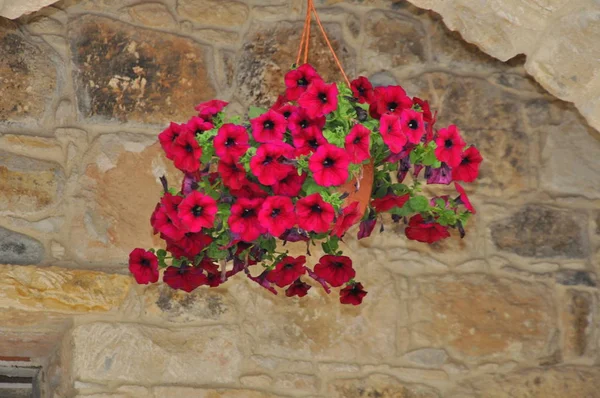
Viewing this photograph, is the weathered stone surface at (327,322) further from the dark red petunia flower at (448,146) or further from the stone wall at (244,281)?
the dark red petunia flower at (448,146)

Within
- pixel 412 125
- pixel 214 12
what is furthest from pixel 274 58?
pixel 412 125

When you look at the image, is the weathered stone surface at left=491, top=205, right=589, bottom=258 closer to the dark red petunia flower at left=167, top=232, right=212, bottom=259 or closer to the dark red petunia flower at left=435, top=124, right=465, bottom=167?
the dark red petunia flower at left=435, top=124, right=465, bottom=167

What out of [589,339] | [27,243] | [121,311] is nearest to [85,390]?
[121,311]

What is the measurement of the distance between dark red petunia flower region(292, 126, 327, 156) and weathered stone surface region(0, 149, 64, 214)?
0.90 meters

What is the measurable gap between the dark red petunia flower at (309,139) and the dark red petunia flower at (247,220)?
0.13 m

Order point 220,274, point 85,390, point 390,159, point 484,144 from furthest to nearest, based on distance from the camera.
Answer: point 484,144 → point 85,390 → point 220,274 → point 390,159

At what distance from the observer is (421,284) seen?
2238mm

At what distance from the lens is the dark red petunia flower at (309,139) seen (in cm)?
155

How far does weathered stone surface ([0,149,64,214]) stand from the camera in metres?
2.15

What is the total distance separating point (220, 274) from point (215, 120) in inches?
14.2

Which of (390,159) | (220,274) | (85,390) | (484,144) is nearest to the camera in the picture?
(390,159)

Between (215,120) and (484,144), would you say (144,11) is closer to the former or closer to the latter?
(215,120)

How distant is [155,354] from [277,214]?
0.84 meters

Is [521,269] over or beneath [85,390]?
over
